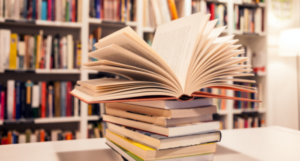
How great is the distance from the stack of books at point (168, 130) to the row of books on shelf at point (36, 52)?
1605 mm

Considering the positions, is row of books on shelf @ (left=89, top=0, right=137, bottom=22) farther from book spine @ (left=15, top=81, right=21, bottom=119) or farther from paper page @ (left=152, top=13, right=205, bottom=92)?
paper page @ (left=152, top=13, right=205, bottom=92)

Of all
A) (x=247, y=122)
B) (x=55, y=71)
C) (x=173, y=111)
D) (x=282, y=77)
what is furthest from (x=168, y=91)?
(x=282, y=77)

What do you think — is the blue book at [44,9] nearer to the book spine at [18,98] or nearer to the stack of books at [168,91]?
the book spine at [18,98]

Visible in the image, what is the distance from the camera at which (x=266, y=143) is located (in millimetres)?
671

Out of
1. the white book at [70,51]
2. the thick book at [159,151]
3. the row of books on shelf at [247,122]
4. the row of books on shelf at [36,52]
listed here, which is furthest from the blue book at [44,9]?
the row of books on shelf at [247,122]

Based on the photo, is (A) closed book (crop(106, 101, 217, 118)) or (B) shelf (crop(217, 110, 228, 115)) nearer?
(A) closed book (crop(106, 101, 217, 118))

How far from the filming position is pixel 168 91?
429 millimetres

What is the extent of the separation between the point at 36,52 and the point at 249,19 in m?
2.01

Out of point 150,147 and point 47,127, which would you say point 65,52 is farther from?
Result: point 150,147

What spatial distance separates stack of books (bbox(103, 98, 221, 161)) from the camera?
43 cm

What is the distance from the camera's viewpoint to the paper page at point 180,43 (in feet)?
1.48

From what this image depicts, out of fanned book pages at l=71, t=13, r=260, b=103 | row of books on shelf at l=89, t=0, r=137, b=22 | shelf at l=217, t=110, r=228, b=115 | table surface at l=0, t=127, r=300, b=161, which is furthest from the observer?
shelf at l=217, t=110, r=228, b=115

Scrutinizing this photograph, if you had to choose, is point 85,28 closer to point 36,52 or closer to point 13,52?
point 36,52

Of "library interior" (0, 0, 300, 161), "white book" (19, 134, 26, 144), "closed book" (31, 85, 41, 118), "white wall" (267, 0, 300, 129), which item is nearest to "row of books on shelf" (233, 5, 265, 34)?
"library interior" (0, 0, 300, 161)
